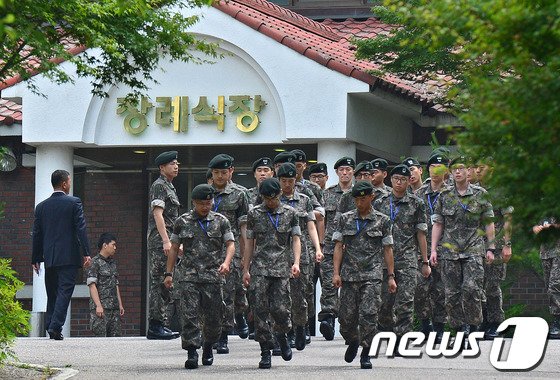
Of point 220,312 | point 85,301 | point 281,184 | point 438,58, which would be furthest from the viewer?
point 85,301

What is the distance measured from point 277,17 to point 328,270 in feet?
25.9

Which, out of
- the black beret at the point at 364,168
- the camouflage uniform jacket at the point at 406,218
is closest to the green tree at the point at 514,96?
the camouflage uniform jacket at the point at 406,218

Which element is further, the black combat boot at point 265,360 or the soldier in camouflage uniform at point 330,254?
the soldier in camouflage uniform at point 330,254

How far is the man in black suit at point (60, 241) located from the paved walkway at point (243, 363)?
0.83 m

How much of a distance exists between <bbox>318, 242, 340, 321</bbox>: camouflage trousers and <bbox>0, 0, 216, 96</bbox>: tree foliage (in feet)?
12.5

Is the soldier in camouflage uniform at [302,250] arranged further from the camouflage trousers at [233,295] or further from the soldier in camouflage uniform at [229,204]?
the camouflage trousers at [233,295]

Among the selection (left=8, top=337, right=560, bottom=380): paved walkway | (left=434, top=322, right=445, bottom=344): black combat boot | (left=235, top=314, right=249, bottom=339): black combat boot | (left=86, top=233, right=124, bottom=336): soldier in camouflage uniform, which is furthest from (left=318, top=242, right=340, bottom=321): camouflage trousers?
(left=86, top=233, right=124, bottom=336): soldier in camouflage uniform

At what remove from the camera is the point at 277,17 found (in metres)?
25.2

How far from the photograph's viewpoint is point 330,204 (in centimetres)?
1848

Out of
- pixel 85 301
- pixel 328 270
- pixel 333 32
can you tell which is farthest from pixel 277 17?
pixel 328 270

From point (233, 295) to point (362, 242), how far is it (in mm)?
2481

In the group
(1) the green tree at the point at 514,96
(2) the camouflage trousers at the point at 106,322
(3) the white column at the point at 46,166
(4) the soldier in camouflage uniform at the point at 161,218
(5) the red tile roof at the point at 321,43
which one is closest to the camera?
(1) the green tree at the point at 514,96

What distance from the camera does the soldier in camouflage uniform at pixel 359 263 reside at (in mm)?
14781

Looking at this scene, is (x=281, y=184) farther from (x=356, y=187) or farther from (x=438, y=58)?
(x=438, y=58)
